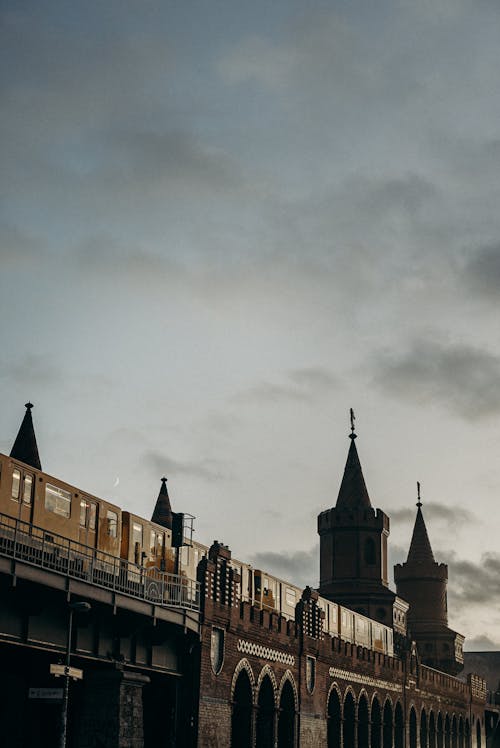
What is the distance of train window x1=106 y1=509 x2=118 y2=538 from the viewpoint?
43.0 m

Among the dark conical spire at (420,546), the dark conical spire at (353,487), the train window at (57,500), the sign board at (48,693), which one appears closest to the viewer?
the sign board at (48,693)

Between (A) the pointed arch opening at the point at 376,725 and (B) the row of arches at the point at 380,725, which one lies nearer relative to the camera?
(B) the row of arches at the point at 380,725

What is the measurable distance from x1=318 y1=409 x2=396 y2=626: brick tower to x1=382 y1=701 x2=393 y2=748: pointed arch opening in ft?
76.9

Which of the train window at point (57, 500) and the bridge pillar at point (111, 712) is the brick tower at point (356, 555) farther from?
the bridge pillar at point (111, 712)

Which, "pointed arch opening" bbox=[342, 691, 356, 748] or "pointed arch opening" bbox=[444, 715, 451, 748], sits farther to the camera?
"pointed arch opening" bbox=[444, 715, 451, 748]

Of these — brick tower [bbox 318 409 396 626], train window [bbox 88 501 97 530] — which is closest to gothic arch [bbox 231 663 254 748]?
train window [bbox 88 501 97 530]

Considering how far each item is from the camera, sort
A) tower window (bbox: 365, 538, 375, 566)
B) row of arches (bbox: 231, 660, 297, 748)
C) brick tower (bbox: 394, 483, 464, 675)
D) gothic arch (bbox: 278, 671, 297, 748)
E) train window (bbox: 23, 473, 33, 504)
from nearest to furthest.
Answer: train window (bbox: 23, 473, 33, 504), row of arches (bbox: 231, 660, 297, 748), gothic arch (bbox: 278, 671, 297, 748), tower window (bbox: 365, 538, 375, 566), brick tower (bbox: 394, 483, 464, 675)

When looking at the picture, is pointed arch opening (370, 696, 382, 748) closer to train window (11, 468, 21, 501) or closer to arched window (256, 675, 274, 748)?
arched window (256, 675, 274, 748)

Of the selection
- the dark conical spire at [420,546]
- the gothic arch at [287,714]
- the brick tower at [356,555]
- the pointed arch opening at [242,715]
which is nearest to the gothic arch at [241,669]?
the pointed arch opening at [242,715]

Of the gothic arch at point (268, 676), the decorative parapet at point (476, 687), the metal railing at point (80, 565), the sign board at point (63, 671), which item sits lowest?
the sign board at point (63, 671)

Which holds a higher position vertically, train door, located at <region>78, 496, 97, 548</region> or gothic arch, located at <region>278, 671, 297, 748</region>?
train door, located at <region>78, 496, 97, 548</region>

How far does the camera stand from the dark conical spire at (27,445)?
2502 inches

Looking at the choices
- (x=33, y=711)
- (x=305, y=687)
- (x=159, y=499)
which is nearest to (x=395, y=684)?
(x=305, y=687)

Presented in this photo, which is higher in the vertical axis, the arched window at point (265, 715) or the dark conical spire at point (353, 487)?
the dark conical spire at point (353, 487)
